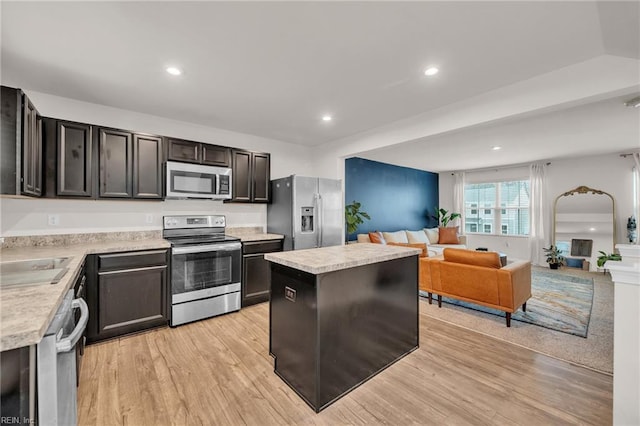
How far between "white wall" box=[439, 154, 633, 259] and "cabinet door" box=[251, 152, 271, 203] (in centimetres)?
661

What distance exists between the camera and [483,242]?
790cm

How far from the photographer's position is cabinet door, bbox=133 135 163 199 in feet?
10.3

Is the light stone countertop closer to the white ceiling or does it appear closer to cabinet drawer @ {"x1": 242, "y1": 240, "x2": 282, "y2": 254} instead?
the white ceiling

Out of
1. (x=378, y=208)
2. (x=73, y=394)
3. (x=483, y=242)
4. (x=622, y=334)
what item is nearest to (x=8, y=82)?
(x=73, y=394)

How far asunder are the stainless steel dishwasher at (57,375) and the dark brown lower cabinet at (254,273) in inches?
93.0

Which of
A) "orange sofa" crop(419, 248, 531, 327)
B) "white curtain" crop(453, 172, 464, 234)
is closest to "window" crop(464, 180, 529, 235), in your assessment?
"white curtain" crop(453, 172, 464, 234)

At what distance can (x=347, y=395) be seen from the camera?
1.97 meters

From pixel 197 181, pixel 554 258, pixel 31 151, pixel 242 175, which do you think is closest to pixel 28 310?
pixel 31 151

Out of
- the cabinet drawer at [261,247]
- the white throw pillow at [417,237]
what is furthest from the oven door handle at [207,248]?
the white throw pillow at [417,237]

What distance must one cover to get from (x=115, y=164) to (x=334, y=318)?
2959 mm

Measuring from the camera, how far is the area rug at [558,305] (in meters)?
3.17

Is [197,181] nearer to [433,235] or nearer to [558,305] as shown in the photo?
[558,305]

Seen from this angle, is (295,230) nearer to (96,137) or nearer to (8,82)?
(96,137)

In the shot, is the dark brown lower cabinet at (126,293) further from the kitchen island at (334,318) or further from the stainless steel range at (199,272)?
the kitchen island at (334,318)
